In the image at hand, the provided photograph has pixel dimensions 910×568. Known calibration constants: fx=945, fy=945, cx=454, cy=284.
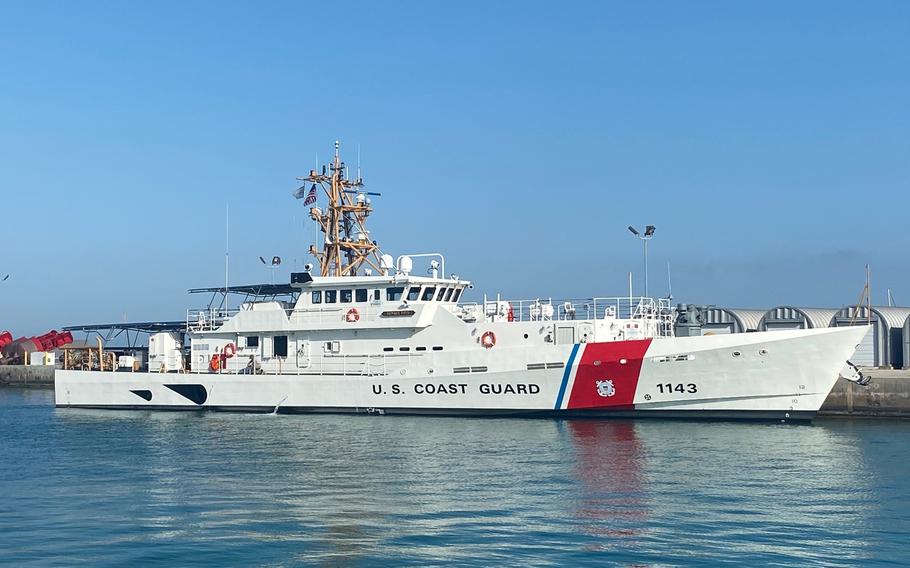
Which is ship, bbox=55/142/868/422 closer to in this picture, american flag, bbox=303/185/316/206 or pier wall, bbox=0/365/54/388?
american flag, bbox=303/185/316/206

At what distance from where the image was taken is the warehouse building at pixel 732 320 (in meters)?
39.2

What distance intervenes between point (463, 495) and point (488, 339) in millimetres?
11053

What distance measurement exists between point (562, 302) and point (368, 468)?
10.5 metres

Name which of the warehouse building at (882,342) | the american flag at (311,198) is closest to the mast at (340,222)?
the american flag at (311,198)

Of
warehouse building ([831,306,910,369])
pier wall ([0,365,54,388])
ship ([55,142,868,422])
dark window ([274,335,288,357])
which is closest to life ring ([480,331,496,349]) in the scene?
ship ([55,142,868,422])

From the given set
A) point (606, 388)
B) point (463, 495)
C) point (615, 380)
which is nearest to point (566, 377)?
point (606, 388)

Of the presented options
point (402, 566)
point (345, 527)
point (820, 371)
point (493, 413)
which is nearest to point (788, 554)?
point (402, 566)

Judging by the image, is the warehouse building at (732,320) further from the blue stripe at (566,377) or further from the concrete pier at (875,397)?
the blue stripe at (566,377)

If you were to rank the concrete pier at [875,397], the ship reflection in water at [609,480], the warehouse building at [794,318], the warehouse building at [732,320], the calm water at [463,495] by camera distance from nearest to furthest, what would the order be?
the calm water at [463,495], the ship reflection in water at [609,480], the concrete pier at [875,397], the warehouse building at [794,318], the warehouse building at [732,320]

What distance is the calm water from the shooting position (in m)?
12.9

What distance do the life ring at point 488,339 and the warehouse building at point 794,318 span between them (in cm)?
1550

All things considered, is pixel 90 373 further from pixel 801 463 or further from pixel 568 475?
pixel 801 463

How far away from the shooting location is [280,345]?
3088cm

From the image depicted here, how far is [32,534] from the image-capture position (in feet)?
45.9
